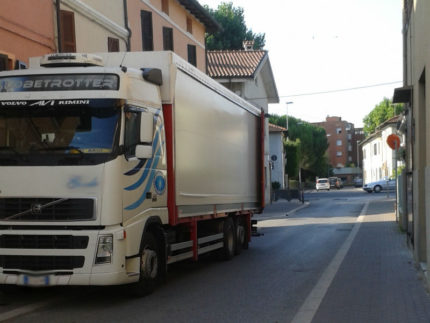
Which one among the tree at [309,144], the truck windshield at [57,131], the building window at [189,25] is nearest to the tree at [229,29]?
the building window at [189,25]

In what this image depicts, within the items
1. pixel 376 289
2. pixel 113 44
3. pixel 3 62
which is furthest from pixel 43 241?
pixel 113 44

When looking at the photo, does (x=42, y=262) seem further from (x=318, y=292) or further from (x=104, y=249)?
(x=318, y=292)

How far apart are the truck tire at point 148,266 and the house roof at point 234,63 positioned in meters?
27.0

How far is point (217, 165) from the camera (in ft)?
37.5

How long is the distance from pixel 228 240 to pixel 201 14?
59.4ft

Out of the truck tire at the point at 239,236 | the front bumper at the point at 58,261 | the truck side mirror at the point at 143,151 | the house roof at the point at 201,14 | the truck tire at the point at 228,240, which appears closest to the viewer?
the front bumper at the point at 58,261

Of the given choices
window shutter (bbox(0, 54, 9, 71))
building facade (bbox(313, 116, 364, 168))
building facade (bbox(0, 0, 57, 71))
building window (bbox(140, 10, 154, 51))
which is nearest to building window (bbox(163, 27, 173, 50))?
building window (bbox(140, 10, 154, 51))

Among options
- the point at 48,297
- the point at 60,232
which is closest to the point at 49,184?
the point at 60,232

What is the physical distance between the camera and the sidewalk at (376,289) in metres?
6.98

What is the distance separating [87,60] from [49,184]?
1879 millimetres

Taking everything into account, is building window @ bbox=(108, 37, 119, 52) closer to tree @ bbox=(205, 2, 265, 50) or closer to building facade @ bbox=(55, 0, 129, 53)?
building facade @ bbox=(55, 0, 129, 53)

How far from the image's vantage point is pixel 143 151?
25.4 feet

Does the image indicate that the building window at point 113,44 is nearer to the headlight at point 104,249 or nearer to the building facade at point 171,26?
the building facade at point 171,26

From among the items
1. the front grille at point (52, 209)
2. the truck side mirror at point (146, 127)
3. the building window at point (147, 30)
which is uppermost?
the building window at point (147, 30)
